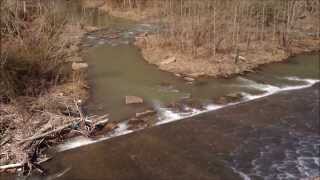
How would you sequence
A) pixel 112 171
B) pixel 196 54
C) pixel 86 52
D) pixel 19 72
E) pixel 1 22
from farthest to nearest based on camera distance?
pixel 86 52
pixel 196 54
pixel 1 22
pixel 19 72
pixel 112 171

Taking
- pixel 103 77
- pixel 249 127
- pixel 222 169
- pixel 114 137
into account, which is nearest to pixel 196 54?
pixel 103 77

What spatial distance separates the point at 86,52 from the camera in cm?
2188

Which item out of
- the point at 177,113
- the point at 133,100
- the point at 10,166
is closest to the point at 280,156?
the point at 177,113

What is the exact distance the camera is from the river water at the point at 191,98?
466 inches

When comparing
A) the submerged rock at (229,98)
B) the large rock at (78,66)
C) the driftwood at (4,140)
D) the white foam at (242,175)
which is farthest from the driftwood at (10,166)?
the large rock at (78,66)

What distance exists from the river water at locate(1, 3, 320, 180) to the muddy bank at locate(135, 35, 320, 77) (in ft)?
1.44

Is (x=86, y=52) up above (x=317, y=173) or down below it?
above

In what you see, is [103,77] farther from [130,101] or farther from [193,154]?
[193,154]

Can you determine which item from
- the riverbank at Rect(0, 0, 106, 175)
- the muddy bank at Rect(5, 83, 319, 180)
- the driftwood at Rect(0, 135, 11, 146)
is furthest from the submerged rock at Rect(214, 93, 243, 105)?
the driftwood at Rect(0, 135, 11, 146)

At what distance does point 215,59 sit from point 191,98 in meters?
4.13

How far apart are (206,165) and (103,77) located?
810 centimetres

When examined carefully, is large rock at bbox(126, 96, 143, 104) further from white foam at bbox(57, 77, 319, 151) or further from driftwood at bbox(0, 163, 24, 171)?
driftwood at bbox(0, 163, 24, 171)

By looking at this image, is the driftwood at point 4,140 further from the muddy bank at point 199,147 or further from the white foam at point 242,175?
the white foam at point 242,175

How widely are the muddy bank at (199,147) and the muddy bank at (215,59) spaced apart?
357 centimetres
